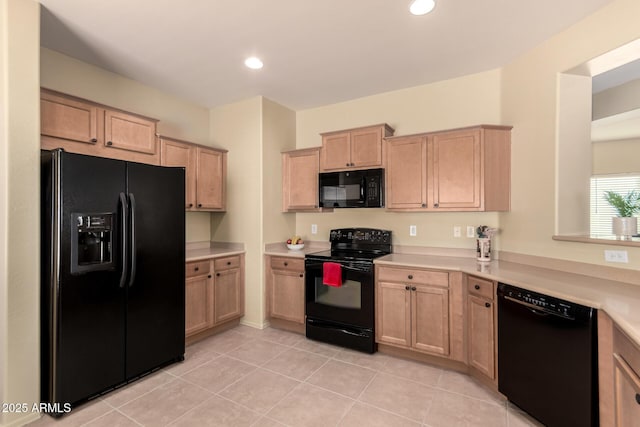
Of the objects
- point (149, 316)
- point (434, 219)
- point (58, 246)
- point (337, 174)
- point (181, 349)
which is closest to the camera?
point (58, 246)

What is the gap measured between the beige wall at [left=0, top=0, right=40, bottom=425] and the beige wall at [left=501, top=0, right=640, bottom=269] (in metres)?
3.78

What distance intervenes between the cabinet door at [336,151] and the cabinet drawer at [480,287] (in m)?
1.73

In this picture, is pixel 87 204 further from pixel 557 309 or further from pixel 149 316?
pixel 557 309

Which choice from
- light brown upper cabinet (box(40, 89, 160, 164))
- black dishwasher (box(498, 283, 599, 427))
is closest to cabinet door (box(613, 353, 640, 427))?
black dishwasher (box(498, 283, 599, 427))

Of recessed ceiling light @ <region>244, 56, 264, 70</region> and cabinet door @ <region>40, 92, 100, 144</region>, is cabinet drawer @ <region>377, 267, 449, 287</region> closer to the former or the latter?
recessed ceiling light @ <region>244, 56, 264, 70</region>

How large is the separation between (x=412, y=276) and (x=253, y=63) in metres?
2.49

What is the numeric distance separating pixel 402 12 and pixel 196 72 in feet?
6.71

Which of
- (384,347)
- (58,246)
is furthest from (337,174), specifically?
(58,246)

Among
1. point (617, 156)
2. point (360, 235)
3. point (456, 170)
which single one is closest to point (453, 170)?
point (456, 170)

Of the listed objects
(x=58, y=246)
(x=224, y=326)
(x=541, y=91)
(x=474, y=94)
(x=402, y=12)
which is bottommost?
(x=224, y=326)

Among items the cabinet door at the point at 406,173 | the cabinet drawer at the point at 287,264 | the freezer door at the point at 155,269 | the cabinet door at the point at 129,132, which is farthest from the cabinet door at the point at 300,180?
the cabinet door at the point at 129,132

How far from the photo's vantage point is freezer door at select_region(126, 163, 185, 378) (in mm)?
2408

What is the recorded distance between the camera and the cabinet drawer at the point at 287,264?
11.3ft

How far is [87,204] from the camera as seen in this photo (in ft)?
7.07
